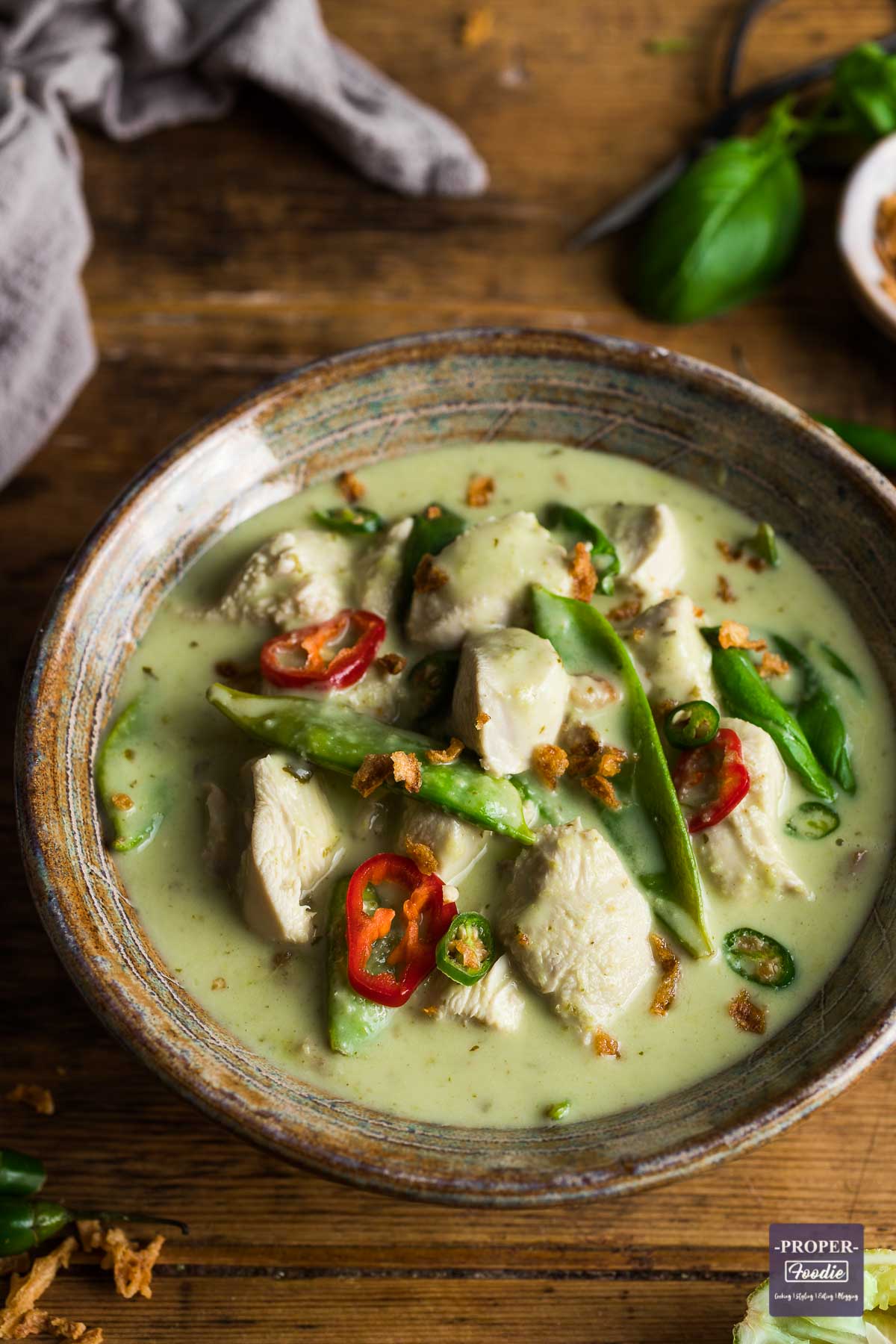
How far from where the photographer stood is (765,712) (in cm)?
321

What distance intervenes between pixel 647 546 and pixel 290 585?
0.93 meters

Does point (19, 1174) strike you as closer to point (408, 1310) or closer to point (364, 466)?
point (408, 1310)

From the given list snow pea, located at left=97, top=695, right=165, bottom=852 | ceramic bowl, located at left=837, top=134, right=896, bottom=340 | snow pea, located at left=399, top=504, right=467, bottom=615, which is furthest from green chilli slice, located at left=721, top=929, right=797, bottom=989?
ceramic bowl, located at left=837, top=134, right=896, bottom=340

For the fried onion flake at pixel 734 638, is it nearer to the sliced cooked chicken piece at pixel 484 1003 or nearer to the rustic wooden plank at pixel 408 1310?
the sliced cooked chicken piece at pixel 484 1003

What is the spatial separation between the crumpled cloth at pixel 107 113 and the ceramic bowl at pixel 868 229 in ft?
4.12

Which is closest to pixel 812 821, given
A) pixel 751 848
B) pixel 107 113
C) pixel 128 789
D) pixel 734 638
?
pixel 751 848

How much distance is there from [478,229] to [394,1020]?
2.84 metres

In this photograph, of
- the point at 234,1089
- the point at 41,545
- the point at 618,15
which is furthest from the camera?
the point at 618,15

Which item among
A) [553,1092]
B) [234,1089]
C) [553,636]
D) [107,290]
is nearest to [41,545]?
[107,290]

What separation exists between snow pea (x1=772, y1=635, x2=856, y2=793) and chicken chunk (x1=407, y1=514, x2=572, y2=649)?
0.65 m

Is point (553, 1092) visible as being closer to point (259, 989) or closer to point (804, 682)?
point (259, 989)

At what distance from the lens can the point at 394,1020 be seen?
295 cm

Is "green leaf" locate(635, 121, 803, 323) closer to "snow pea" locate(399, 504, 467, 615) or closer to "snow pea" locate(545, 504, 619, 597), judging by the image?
"snow pea" locate(545, 504, 619, 597)

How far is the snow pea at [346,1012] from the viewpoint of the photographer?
2.90 meters
